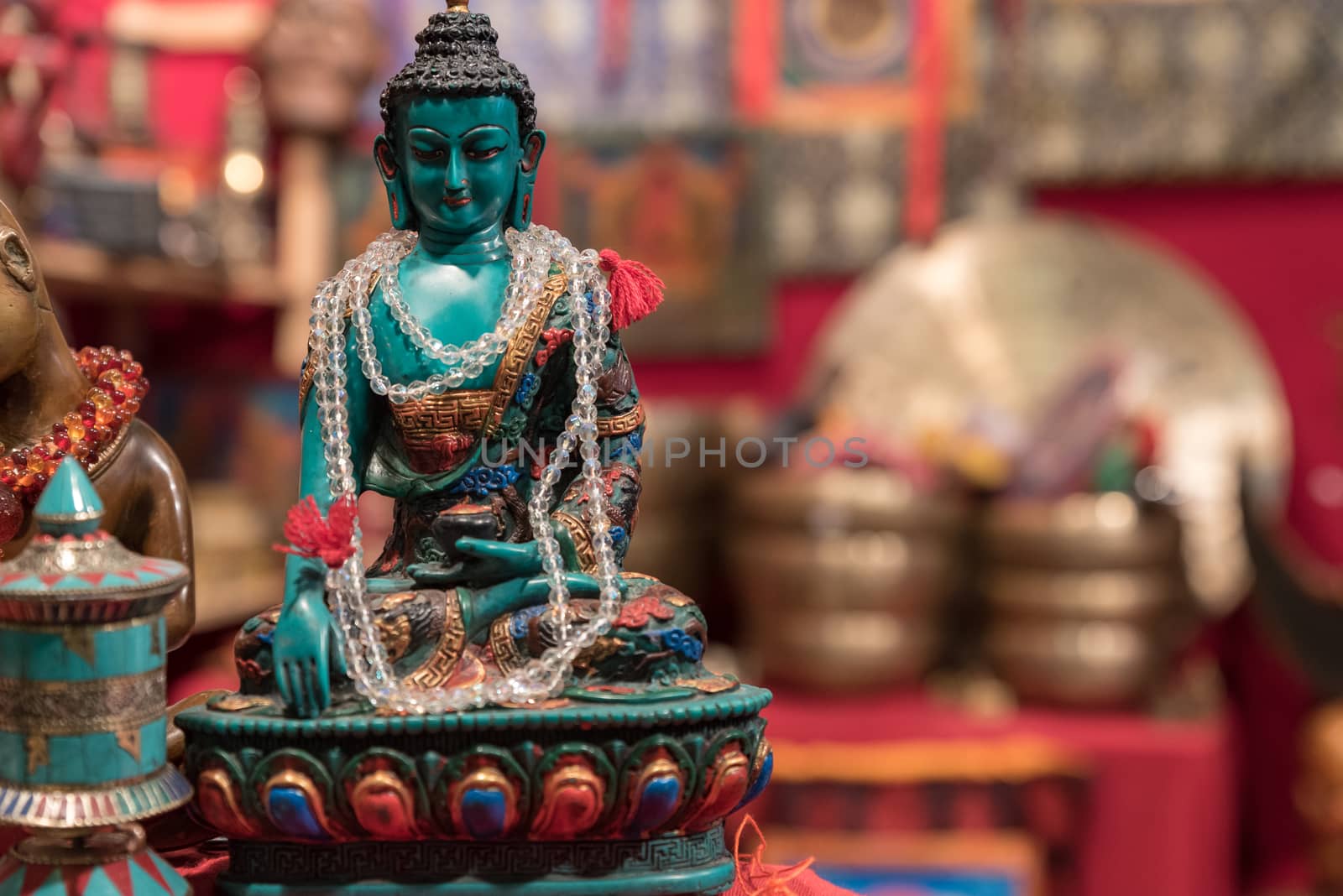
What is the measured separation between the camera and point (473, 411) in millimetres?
1594

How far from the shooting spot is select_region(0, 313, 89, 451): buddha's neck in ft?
5.14

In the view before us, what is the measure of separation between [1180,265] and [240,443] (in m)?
2.75

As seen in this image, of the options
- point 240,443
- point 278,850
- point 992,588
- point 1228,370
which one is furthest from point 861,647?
point 278,850

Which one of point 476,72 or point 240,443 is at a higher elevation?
point 476,72

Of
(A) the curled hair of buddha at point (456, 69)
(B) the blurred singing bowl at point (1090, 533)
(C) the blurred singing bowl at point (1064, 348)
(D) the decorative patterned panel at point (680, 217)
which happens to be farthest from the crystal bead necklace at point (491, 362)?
(D) the decorative patterned panel at point (680, 217)

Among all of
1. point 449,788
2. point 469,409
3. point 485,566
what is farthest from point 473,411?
point 449,788

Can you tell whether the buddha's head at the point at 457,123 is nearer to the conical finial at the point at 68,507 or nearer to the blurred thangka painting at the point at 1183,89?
the conical finial at the point at 68,507

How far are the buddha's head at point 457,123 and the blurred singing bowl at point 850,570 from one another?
1959mm

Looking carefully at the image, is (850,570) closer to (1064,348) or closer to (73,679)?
(1064,348)

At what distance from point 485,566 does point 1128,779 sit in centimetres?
229

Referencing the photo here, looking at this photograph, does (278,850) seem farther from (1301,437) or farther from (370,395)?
(1301,437)

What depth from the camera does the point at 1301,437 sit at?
4199 millimetres

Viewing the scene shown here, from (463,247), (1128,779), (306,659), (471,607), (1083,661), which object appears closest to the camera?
(306,659)

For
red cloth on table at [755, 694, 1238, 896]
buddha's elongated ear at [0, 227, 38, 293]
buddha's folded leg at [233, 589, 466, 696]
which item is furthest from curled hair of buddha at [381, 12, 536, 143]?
red cloth on table at [755, 694, 1238, 896]
